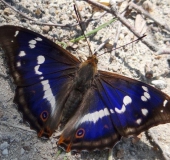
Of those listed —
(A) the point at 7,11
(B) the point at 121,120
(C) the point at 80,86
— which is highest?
(B) the point at 121,120

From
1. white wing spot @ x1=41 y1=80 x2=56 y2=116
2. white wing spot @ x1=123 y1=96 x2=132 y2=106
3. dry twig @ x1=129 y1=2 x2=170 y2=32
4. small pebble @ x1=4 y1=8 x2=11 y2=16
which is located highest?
dry twig @ x1=129 y1=2 x2=170 y2=32

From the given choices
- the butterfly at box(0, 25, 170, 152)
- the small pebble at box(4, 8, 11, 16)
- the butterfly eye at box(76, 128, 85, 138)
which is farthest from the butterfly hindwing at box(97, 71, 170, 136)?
the small pebble at box(4, 8, 11, 16)

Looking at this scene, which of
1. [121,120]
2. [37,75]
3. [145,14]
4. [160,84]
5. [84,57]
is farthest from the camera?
[145,14]

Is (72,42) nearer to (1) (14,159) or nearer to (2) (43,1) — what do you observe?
(2) (43,1)

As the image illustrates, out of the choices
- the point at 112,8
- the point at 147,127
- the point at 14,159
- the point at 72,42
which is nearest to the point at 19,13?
the point at 72,42

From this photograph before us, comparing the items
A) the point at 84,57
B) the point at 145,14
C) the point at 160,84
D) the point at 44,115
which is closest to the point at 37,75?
the point at 44,115

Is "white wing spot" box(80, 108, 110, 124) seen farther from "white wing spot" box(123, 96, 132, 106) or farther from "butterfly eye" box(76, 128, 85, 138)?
"white wing spot" box(123, 96, 132, 106)

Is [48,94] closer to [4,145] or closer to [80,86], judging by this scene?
[80,86]
